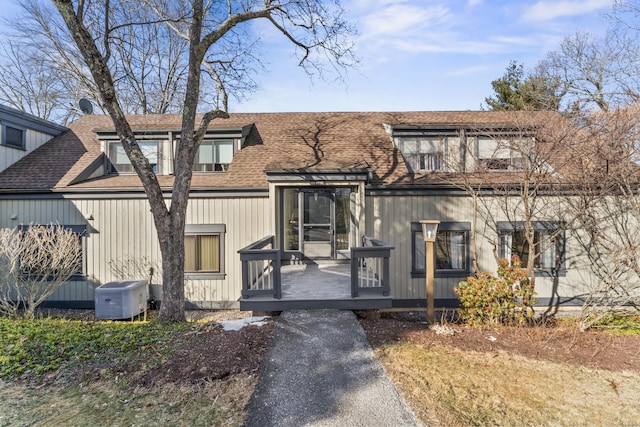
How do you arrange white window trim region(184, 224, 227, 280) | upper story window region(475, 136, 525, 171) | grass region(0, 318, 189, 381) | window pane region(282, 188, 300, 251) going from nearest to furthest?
grass region(0, 318, 189, 381), upper story window region(475, 136, 525, 171), white window trim region(184, 224, 227, 280), window pane region(282, 188, 300, 251)

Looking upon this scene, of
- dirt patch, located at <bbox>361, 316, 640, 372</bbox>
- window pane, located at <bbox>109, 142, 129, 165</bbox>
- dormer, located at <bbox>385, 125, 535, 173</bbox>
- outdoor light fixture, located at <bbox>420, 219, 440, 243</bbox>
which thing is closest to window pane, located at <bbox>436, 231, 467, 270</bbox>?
dormer, located at <bbox>385, 125, 535, 173</bbox>

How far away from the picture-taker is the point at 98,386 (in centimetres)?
396

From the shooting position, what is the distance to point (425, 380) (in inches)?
160

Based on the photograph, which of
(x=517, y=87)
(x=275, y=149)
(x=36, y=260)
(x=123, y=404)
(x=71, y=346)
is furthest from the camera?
(x=517, y=87)

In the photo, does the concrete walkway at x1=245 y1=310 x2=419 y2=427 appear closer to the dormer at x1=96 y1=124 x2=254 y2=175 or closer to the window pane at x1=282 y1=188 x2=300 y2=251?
the window pane at x1=282 y1=188 x2=300 y2=251

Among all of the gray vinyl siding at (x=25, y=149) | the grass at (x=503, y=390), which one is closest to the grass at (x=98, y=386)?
the grass at (x=503, y=390)

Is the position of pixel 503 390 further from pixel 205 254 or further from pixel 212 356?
pixel 205 254

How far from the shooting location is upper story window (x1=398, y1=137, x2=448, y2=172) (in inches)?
388

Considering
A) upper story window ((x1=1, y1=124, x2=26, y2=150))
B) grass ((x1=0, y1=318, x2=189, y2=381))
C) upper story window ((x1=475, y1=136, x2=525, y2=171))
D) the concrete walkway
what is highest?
upper story window ((x1=1, y1=124, x2=26, y2=150))

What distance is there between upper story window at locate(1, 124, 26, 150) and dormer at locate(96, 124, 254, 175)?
2.61 metres

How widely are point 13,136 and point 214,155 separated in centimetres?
638

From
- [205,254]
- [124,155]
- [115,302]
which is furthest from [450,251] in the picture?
[124,155]

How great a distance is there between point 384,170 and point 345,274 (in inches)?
135

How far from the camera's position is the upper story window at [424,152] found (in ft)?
32.4
